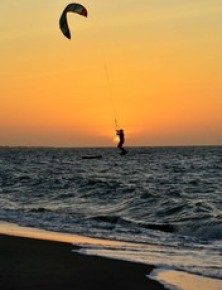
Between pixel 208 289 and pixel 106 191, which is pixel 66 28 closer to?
pixel 106 191

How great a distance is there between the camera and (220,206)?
21.2 meters

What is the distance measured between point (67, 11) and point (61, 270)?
13745 millimetres

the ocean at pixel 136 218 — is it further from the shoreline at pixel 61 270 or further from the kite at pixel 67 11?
the kite at pixel 67 11

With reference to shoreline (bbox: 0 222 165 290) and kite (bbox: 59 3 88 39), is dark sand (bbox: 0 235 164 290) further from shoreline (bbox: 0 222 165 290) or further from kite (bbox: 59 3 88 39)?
kite (bbox: 59 3 88 39)

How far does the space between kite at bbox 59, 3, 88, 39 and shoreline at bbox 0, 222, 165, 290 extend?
1064 centimetres

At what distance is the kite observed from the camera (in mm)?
19984

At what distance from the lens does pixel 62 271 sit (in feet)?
27.6

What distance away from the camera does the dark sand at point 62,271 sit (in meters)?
7.52

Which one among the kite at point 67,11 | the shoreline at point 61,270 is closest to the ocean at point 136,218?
the shoreline at point 61,270

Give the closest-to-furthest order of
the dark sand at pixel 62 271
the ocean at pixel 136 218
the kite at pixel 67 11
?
the dark sand at pixel 62 271
the ocean at pixel 136 218
the kite at pixel 67 11

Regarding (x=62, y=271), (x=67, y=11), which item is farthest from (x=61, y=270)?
(x=67, y=11)

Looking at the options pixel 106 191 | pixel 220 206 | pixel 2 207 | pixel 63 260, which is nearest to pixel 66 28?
pixel 2 207

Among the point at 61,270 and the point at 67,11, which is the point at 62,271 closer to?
the point at 61,270

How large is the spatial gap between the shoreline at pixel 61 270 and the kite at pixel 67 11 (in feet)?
34.9
